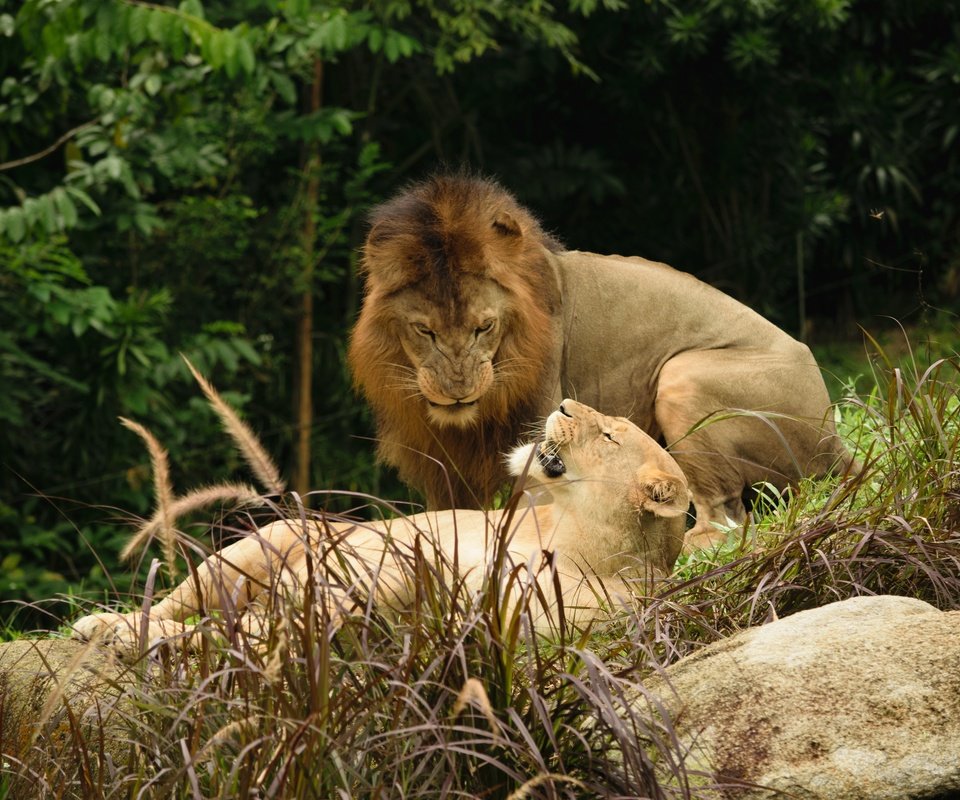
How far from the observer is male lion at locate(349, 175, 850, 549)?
213 inches

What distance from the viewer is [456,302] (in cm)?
540

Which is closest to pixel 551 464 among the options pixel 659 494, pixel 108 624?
pixel 659 494

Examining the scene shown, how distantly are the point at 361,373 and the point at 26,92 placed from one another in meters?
3.10

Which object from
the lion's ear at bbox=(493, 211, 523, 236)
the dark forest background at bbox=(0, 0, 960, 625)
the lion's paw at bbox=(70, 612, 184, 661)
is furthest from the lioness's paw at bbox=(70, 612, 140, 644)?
the dark forest background at bbox=(0, 0, 960, 625)

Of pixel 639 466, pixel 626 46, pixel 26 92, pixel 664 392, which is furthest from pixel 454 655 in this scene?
pixel 626 46

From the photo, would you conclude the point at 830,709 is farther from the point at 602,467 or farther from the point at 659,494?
the point at 602,467

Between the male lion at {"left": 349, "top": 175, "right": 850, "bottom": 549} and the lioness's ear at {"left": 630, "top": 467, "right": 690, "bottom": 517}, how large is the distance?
94 centimetres

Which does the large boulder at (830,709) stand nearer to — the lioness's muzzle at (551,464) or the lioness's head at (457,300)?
the lioness's muzzle at (551,464)

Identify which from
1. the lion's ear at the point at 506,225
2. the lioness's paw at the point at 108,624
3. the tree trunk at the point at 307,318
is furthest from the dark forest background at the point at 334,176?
the lioness's paw at the point at 108,624

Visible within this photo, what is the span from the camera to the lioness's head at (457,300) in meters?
5.39

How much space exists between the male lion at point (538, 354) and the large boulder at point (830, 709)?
1689mm

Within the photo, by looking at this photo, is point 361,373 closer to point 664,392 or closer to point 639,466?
point 664,392

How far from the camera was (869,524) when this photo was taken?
4.11 meters

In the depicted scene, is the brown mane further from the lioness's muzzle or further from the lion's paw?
the lion's paw
